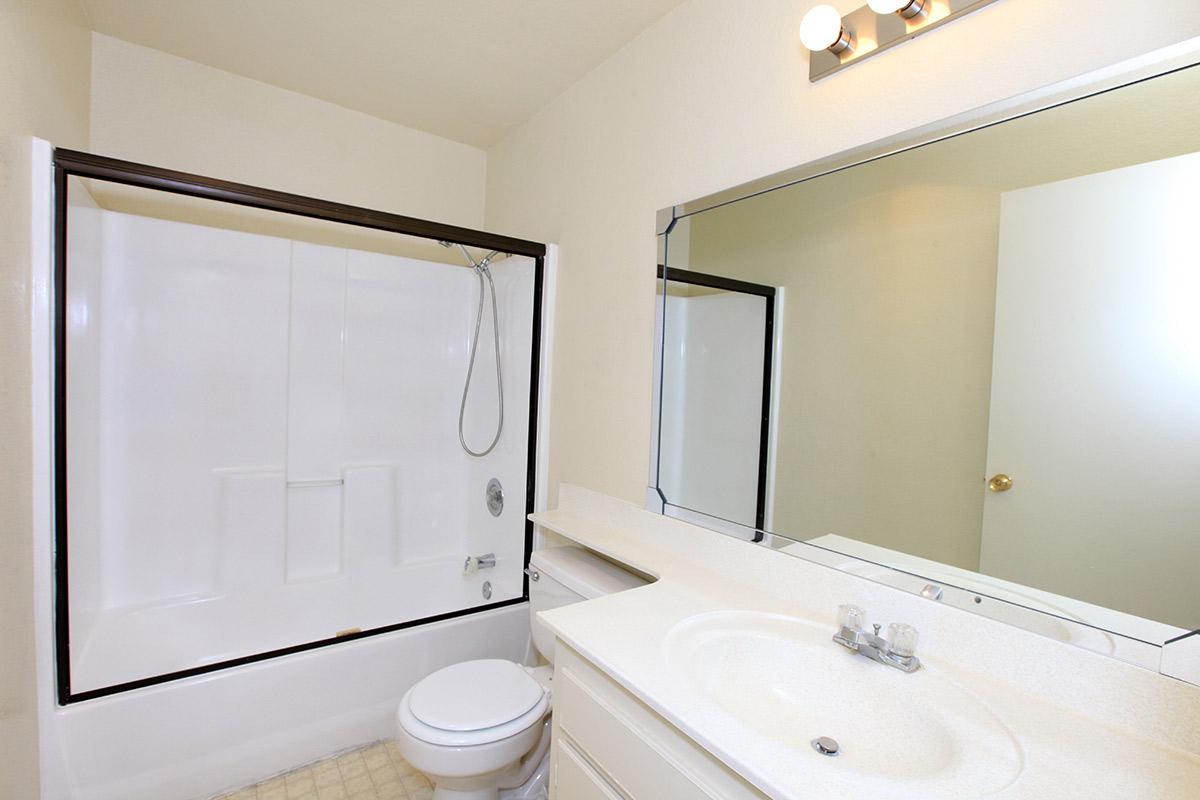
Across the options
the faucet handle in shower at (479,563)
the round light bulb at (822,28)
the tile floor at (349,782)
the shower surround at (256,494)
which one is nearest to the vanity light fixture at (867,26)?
the round light bulb at (822,28)

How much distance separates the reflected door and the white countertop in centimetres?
12

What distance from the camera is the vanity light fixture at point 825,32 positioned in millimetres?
1128

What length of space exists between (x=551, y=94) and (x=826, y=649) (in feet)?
7.01

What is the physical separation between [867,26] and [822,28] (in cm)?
9

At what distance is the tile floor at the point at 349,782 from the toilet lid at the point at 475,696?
456 mm

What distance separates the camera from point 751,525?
142cm

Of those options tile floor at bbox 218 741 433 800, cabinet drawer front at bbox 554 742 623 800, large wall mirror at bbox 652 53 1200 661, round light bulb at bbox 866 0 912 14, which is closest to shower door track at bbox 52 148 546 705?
tile floor at bbox 218 741 433 800

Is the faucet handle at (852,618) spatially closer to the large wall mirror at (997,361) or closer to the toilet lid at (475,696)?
the large wall mirror at (997,361)

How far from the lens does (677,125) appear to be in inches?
63.0

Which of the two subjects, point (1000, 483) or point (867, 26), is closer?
point (1000, 483)

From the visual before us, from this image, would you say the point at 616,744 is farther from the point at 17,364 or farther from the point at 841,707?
the point at 17,364

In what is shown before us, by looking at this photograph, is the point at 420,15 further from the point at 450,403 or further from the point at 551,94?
the point at 450,403

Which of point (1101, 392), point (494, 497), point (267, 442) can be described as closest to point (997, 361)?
point (1101, 392)

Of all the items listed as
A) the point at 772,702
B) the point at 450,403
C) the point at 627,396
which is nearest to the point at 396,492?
the point at 450,403
